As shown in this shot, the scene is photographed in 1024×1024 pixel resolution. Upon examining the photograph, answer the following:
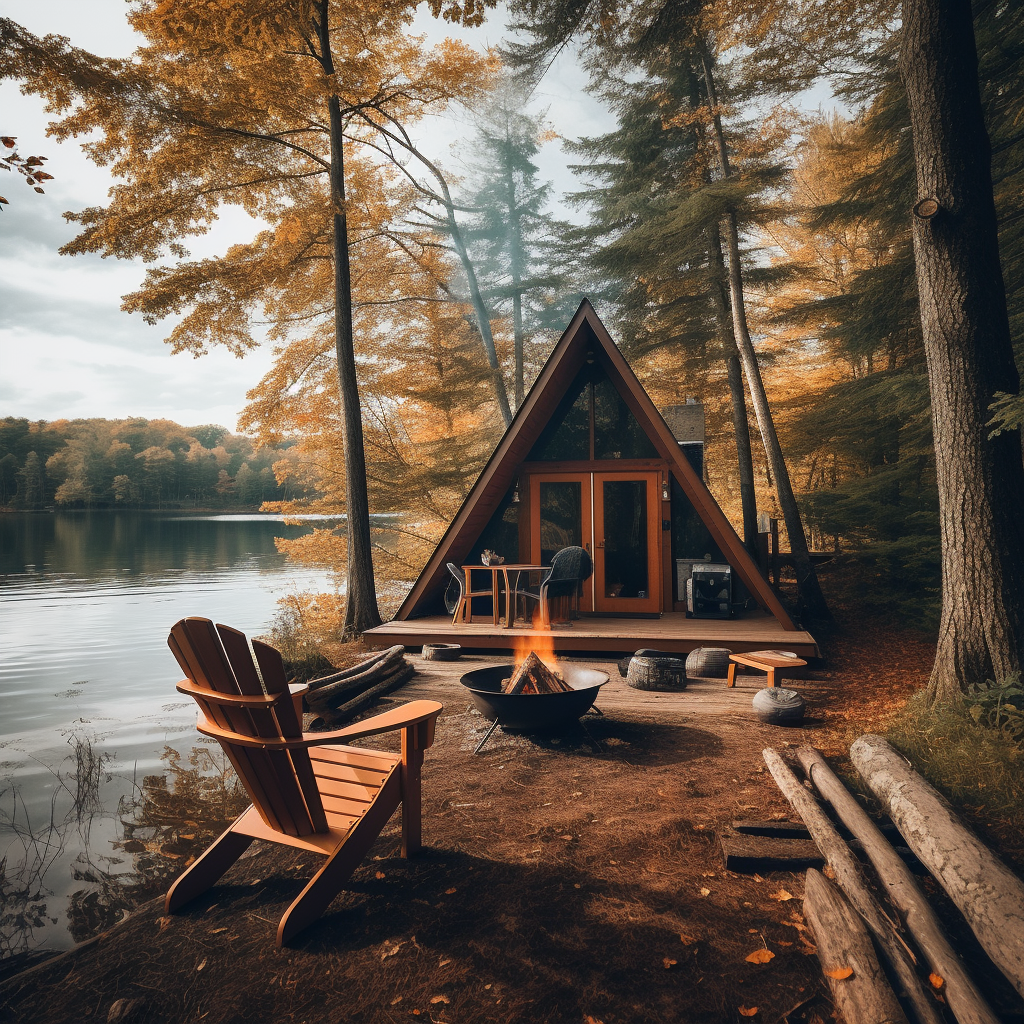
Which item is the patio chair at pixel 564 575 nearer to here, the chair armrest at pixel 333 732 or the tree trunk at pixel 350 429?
the tree trunk at pixel 350 429

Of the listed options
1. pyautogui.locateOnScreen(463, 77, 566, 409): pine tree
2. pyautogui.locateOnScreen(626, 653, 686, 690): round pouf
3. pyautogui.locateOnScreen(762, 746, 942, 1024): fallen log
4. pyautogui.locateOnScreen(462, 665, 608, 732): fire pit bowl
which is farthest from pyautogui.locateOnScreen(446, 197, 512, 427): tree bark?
pyautogui.locateOnScreen(762, 746, 942, 1024): fallen log

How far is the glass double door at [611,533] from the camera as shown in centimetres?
795

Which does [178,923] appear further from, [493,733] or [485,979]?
[493,733]

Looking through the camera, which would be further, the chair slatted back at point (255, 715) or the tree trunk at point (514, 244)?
the tree trunk at point (514, 244)

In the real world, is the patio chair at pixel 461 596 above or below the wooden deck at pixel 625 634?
above

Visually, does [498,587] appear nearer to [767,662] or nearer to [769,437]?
[767,662]

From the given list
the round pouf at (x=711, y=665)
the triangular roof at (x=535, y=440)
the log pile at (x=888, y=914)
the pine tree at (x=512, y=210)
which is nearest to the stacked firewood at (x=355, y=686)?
the triangular roof at (x=535, y=440)

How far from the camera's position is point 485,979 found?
1.91m

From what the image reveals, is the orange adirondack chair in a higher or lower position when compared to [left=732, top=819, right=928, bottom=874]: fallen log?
higher

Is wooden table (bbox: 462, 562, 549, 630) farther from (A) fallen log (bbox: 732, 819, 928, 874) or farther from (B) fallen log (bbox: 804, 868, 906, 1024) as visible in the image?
(B) fallen log (bbox: 804, 868, 906, 1024)

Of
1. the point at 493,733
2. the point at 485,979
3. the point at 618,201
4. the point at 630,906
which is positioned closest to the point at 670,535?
the point at 493,733

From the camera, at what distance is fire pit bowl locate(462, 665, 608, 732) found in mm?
3865

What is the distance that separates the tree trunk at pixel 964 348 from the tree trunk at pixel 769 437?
191 inches

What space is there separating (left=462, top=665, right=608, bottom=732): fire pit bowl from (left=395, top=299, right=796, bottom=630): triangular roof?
10.3ft
